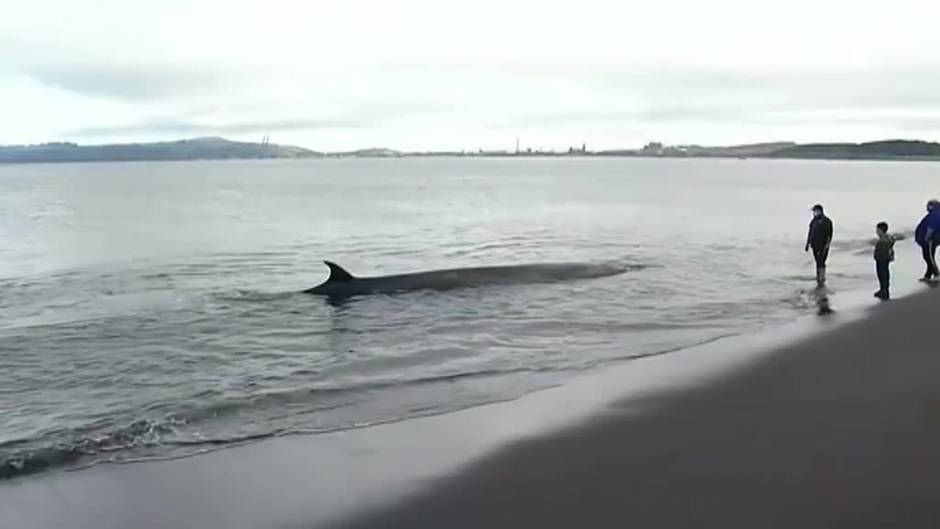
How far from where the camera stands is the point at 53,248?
40125 millimetres

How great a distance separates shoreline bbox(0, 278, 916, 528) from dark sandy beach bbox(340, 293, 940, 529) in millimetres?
355

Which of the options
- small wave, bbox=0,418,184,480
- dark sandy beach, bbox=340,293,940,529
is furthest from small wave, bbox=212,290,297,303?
dark sandy beach, bbox=340,293,940,529

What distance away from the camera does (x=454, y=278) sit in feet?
75.9

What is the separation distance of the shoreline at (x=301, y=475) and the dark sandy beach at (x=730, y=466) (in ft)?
1.17

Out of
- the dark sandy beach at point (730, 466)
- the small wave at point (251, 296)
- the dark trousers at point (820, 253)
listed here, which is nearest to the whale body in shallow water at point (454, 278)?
the small wave at point (251, 296)

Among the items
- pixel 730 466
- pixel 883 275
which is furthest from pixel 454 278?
pixel 730 466

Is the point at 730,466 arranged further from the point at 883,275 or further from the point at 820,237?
the point at 820,237

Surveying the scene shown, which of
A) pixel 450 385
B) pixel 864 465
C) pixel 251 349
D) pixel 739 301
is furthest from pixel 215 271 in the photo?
pixel 864 465

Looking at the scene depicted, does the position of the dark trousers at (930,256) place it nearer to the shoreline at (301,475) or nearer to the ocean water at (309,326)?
the ocean water at (309,326)

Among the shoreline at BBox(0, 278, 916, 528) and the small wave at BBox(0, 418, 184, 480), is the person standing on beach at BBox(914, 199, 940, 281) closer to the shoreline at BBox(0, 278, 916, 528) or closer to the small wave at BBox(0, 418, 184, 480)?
the shoreline at BBox(0, 278, 916, 528)

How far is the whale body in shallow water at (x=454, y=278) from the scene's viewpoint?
2189 centimetres

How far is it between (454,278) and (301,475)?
14.8 meters

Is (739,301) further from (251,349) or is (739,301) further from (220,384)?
(220,384)

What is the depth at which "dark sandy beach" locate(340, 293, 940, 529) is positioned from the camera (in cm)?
693
